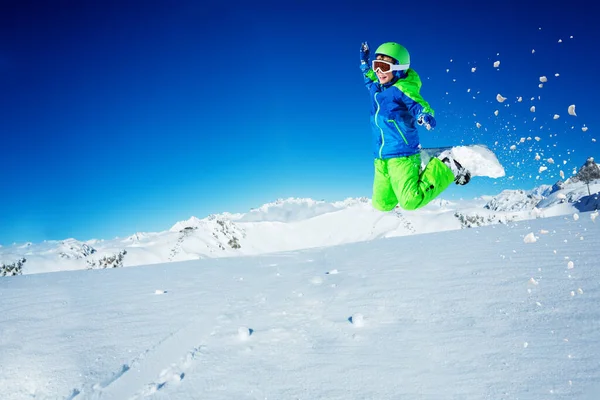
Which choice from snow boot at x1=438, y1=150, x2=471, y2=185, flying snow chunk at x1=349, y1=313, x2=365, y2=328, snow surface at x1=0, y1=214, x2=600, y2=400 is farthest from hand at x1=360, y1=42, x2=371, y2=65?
flying snow chunk at x1=349, y1=313, x2=365, y2=328

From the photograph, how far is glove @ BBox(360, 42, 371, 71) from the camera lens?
18.4ft

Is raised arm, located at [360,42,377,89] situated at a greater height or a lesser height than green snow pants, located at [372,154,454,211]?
greater

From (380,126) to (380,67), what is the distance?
731 mm

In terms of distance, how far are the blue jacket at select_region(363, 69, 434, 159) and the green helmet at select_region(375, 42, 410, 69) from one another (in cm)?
15

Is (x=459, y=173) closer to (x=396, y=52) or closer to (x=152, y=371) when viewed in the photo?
(x=396, y=52)

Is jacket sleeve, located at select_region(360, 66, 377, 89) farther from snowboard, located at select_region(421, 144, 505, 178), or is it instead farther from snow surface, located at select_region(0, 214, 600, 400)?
snow surface, located at select_region(0, 214, 600, 400)

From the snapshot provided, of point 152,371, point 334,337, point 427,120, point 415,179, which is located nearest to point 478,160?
point 415,179

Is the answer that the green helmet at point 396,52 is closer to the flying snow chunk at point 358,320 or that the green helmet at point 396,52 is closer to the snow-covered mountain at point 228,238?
the flying snow chunk at point 358,320

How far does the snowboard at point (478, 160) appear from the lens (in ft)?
16.7

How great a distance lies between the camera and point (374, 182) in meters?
5.67

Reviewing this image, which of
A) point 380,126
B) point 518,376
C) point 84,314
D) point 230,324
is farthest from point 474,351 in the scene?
point 380,126

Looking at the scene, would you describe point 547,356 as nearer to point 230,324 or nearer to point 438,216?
point 230,324

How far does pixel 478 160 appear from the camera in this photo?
16.8ft

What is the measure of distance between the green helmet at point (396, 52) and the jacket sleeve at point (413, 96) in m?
0.17
